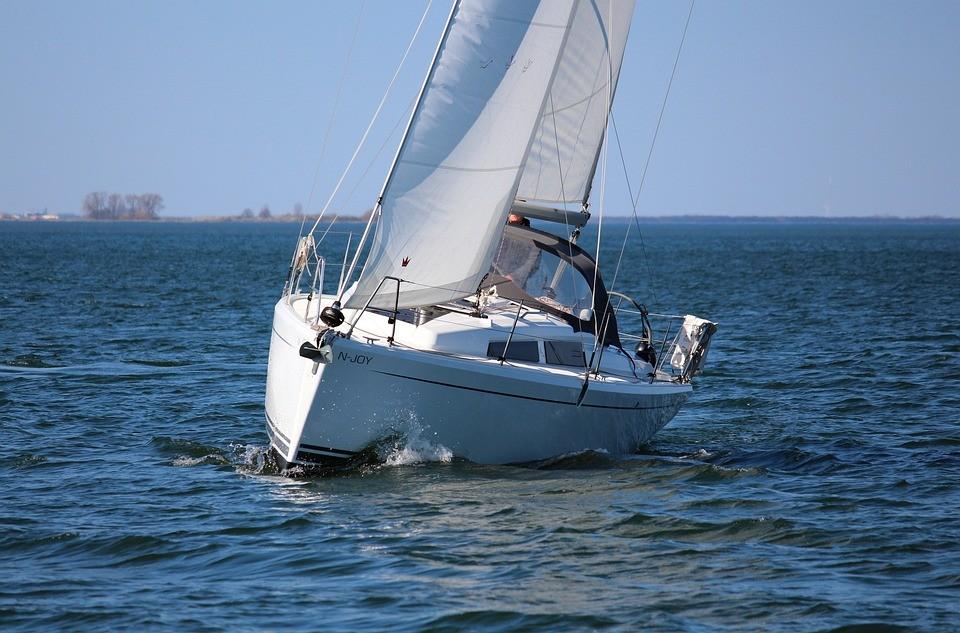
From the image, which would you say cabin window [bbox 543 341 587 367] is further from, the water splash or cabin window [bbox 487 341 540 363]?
the water splash

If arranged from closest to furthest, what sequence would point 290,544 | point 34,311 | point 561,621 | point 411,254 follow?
point 561,621 < point 290,544 < point 411,254 < point 34,311

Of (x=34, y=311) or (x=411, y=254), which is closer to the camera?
(x=411, y=254)

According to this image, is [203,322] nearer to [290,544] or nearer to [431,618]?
[290,544]

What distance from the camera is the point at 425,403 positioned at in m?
12.6

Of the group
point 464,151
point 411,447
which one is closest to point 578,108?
point 464,151

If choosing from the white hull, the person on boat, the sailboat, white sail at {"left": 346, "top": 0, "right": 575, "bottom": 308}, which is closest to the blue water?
the white hull

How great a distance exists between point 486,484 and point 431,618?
12.5ft

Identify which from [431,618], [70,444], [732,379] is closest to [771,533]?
[431,618]

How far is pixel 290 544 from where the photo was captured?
35.5 ft

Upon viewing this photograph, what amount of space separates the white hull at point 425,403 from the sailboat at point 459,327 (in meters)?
0.02

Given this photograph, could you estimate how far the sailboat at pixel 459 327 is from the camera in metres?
12.5

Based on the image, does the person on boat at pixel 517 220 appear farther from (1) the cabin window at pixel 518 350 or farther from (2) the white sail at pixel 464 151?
(1) the cabin window at pixel 518 350

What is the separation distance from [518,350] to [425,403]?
5.13 feet

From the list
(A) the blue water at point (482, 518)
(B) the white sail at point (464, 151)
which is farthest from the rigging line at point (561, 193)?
(A) the blue water at point (482, 518)
